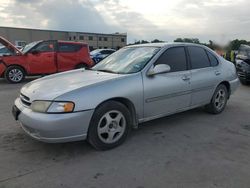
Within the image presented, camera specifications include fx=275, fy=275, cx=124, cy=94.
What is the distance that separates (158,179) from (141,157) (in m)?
0.61

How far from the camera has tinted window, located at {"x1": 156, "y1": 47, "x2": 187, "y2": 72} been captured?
469 cm

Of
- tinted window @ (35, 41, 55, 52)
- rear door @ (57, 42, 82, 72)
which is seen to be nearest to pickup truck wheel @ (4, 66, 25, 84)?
tinted window @ (35, 41, 55, 52)

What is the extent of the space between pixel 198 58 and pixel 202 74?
34cm

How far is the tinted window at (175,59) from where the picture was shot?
469cm

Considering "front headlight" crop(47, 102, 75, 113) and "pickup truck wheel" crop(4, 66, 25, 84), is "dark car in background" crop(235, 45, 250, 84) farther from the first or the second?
"pickup truck wheel" crop(4, 66, 25, 84)

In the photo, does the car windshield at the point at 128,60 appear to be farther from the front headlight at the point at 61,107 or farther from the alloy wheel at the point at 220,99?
the alloy wheel at the point at 220,99

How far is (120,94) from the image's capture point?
3.90m

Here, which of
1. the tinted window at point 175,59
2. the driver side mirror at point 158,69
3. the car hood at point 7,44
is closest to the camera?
the driver side mirror at point 158,69

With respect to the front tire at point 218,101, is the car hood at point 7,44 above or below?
above

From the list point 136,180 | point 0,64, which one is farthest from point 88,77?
point 0,64

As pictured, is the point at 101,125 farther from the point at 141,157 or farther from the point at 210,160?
the point at 210,160

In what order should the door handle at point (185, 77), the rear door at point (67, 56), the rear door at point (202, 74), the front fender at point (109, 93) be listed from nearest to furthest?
the front fender at point (109, 93), the door handle at point (185, 77), the rear door at point (202, 74), the rear door at point (67, 56)

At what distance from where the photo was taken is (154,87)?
432cm

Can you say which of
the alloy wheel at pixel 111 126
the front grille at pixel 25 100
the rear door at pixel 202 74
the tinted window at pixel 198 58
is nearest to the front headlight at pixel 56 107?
the front grille at pixel 25 100
